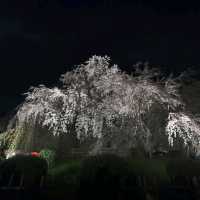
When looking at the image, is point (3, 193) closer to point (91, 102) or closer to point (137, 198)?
point (137, 198)

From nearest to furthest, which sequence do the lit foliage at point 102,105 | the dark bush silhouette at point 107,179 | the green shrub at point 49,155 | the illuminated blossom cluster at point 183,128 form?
1. the dark bush silhouette at point 107,179
2. the illuminated blossom cluster at point 183,128
3. the lit foliage at point 102,105
4. the green shrub at point 49,155

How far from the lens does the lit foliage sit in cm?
1128

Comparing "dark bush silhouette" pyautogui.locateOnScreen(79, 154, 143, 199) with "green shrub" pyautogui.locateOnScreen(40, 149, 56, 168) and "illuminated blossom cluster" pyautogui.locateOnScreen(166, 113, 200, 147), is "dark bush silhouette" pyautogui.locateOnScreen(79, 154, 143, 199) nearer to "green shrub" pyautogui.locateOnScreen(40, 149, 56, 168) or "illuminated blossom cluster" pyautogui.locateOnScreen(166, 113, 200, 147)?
"illuminated blossom cluster" pyautogui.locateOnScreen(166, 113, 200, 147)

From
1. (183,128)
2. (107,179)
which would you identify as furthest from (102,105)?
(107,179)

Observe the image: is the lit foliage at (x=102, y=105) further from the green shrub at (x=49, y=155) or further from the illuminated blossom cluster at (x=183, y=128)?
the green shrub at (x=49, y=155)

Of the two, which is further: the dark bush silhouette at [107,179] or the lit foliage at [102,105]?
the lit foliage at [102,105]

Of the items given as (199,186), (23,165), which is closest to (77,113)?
(23,165)

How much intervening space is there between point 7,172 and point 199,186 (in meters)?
5.13

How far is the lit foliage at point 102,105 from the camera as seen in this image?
11281mm

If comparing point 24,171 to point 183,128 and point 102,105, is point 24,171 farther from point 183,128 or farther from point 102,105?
point 183,128

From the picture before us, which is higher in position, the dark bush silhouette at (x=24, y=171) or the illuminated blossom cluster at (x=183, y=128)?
the illuminated blossom cluster at (x=183, y=128)

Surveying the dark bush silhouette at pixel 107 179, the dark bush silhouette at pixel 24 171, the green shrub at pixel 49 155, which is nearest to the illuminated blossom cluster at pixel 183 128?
the dark bush silhouette at pixel 107 179

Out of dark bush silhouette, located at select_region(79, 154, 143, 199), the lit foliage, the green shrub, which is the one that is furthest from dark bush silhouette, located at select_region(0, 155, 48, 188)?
the green shrub

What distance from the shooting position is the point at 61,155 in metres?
12.7
